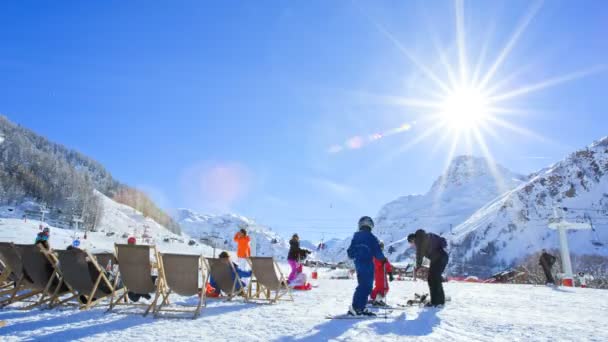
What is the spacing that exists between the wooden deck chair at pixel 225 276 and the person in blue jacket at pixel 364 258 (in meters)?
2.23

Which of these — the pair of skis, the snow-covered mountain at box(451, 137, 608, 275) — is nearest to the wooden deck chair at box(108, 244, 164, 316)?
the pair of skis

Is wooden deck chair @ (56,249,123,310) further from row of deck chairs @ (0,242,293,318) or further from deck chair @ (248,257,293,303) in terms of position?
deck chair @ (248,257,293,303)

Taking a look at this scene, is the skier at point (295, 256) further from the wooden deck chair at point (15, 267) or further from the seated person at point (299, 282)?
the wooden deck chair at point (15, 267)

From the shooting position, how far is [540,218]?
14450 cm

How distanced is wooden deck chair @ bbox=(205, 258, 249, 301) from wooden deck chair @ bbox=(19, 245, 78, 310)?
2.16 metres

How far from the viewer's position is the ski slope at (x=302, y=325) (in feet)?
13.0

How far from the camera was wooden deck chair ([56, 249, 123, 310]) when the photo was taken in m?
5.43

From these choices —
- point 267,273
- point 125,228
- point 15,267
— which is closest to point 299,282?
point 267,273

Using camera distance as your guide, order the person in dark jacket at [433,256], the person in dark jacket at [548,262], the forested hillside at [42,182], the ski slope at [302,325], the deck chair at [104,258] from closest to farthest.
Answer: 1. the ski slope at [302,325]
2. the deck chair at [104,258]
3. the person in dark jacket at [433,256]
4. the person in dark jacket at [548,262]
5. the forested hillside at [42,182]

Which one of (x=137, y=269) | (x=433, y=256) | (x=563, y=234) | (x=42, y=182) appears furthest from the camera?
(x=42, y=182)

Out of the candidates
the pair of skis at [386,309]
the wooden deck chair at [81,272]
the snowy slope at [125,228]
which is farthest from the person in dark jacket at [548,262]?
the snowy slope at [125,228]

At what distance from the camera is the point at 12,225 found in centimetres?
3045

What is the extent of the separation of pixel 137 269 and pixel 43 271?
150 centimetres

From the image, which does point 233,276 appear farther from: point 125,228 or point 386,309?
point 125,228
